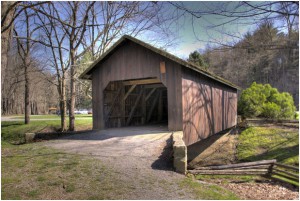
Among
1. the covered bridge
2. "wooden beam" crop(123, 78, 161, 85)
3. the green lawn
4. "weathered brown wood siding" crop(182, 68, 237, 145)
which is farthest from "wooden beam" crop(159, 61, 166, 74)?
the green lawn

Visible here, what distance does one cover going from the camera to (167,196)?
3.85 m

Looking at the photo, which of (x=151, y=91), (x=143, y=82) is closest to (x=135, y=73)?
(x=143, y=82)

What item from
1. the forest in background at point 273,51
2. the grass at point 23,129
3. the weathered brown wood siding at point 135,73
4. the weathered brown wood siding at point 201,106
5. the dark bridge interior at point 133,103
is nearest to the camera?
the forest in background at point 273,51

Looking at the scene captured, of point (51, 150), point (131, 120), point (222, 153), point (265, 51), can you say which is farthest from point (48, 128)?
point (265, 51)

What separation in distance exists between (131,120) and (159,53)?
16.9 feet

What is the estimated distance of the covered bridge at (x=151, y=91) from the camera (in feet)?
28.0

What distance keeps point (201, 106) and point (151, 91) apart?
14.7 feet

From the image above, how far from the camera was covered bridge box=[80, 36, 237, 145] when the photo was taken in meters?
8.55

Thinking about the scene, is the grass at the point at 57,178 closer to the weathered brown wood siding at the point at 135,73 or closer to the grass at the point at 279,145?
the grass at the point at 279,145

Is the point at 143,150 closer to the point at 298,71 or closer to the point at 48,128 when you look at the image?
the point at 298,71

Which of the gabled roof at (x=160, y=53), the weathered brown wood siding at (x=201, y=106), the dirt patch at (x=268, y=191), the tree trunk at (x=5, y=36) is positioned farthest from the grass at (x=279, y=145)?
the tree trunk at (x=5, y=36)

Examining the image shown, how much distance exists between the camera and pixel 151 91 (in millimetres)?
13477

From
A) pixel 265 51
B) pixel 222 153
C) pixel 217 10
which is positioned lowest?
pixel 222 153

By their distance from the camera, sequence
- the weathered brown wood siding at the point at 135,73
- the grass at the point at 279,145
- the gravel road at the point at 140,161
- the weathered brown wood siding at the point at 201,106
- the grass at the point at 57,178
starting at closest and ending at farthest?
the grass at the point at 279,145
the grass at the point at 57,178
the gravel road at the point at 140,161
the weathered brown wood siding at the point at 135,73
the weathered brown wood siding at the point at 201,106
